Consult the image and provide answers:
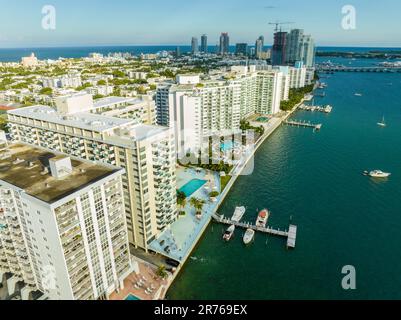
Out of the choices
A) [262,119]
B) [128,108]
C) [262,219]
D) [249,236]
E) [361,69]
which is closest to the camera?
[249,236]

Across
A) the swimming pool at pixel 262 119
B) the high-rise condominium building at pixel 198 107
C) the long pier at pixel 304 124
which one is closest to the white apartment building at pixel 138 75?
the swimming pool at pixel 262 119

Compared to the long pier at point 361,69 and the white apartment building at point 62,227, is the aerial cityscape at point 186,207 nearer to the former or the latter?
the white apartment building at point 62,227

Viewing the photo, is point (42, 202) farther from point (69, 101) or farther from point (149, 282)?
point (69, 101)

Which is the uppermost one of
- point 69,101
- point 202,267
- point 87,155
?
point 69,101

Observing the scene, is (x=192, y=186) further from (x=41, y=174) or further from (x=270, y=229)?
(x=41, y=174)

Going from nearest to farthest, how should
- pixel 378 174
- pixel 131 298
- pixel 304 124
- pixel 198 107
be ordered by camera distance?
1. pixel 131 298
2. pixel 378 174
3. pixel 198 107
4. pixel 304 124

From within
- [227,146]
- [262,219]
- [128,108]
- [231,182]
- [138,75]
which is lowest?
[262,219]

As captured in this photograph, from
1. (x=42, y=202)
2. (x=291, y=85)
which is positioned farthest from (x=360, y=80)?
(x=42, y=202)

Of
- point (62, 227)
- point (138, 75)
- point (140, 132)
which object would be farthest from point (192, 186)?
point (138, 75)
